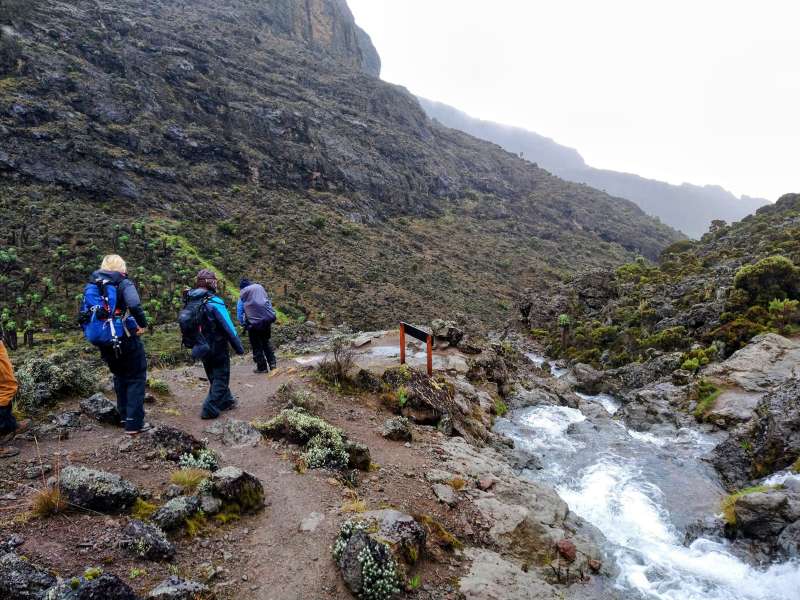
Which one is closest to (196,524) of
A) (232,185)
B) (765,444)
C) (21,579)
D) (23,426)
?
(21,579)

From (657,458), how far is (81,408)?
1148cm

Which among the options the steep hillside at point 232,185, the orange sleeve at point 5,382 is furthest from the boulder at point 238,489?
the steep hillside at point 232,185

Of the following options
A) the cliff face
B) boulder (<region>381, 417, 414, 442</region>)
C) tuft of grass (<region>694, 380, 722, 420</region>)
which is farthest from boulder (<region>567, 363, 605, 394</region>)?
the cliff face

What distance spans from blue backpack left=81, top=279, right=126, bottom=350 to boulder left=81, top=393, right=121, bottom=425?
1.21 meters

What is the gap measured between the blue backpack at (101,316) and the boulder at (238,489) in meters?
2.18

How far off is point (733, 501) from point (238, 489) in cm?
827

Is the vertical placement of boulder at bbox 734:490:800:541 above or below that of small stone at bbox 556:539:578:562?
above

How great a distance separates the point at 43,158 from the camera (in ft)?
133

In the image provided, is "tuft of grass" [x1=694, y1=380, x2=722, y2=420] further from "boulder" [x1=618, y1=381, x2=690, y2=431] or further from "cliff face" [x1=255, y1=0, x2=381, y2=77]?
"cliff face" [x1=255, y1=0, x2=381, y2=77]

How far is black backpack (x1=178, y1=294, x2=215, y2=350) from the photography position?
6.69 m

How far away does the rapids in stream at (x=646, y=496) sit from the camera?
6.13 meters

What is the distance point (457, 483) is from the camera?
6750mm

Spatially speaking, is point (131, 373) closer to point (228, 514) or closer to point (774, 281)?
point (228, 514)

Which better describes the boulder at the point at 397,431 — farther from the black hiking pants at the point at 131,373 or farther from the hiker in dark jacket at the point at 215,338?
the black hiking pants at the point at 131,373
